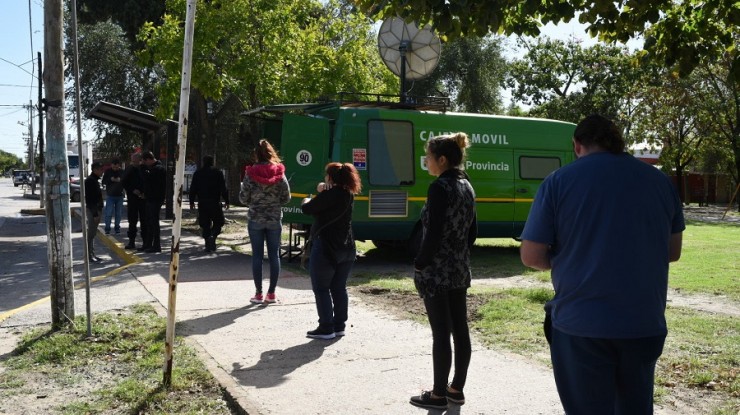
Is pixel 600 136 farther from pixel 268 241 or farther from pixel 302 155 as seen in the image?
pixel 302 155

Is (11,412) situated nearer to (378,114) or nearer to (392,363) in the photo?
(392,363)

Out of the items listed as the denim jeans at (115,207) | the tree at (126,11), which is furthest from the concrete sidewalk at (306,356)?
the tree at (126,11)

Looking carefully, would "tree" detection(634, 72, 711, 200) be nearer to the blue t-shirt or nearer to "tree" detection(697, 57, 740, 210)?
"tree" detection(697, 57, 740, 210)

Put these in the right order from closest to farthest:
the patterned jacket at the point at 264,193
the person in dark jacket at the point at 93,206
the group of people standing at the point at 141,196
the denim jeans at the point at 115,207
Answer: the patterned jacket at the point at 264,193 → the person in dark jacket at the point at 93,206 → the group of people standing at the point at 141,196 → the denim jeans at the point at 115,207

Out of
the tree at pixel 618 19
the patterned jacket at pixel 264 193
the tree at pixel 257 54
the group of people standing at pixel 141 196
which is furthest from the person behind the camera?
the tree at pixel 257 54

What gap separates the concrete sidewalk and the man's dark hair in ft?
7.40

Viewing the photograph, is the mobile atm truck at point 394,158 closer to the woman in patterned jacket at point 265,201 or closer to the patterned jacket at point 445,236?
the woman in patterned jacket at point 265,201

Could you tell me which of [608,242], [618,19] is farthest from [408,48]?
[608,242]

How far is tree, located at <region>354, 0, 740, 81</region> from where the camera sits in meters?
5.84

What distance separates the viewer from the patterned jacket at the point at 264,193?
8.22 meters

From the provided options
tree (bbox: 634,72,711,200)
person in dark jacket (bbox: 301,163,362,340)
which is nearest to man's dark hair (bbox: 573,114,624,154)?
person in dark jacket (bbox: 301,163,362,340)

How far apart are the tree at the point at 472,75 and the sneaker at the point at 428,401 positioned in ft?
115

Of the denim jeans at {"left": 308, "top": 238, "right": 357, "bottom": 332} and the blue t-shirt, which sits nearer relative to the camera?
the blue t-shirt

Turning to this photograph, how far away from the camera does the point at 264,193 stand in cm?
823
